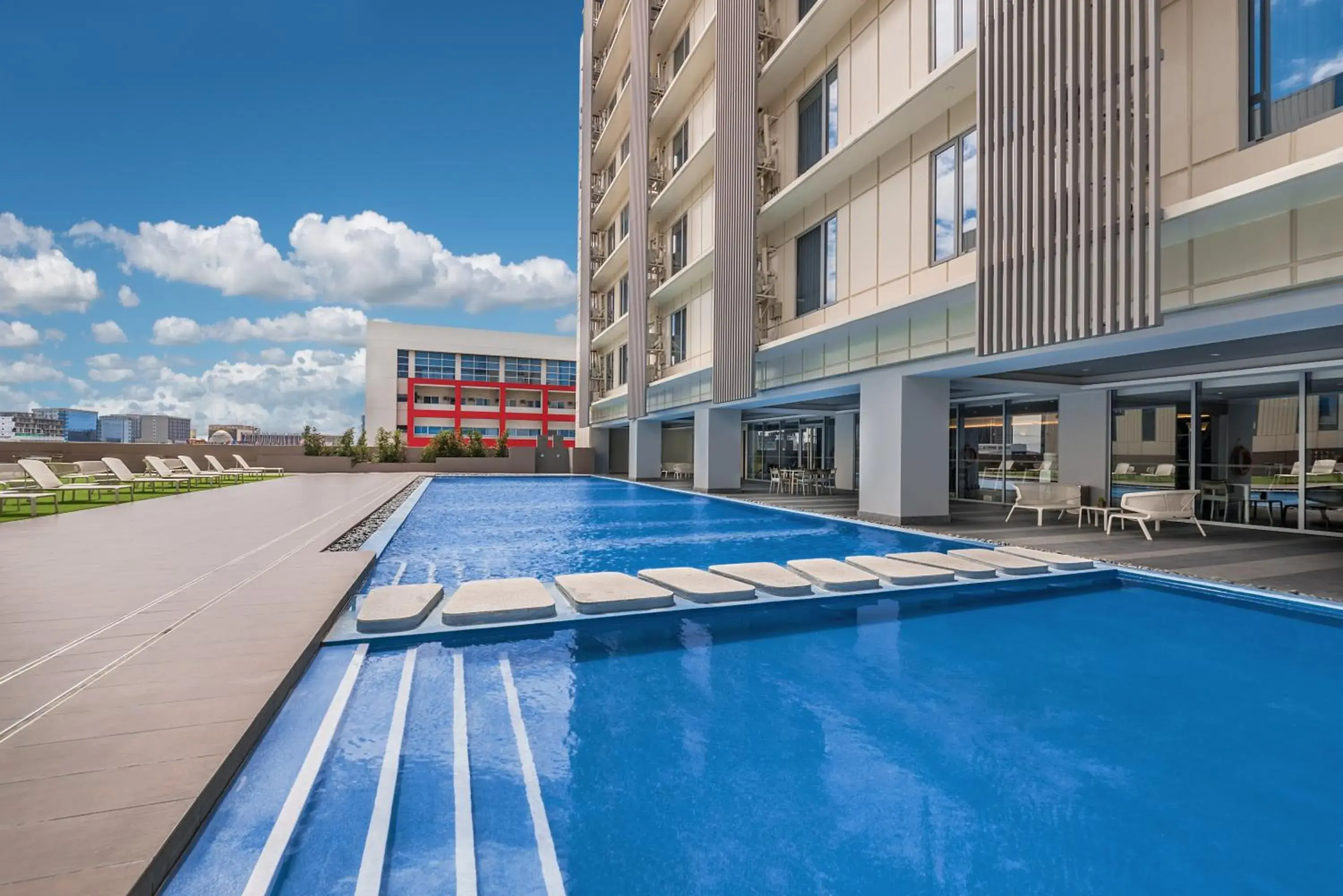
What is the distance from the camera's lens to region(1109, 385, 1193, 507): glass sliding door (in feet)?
42.2

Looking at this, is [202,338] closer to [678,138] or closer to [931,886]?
[678,138]

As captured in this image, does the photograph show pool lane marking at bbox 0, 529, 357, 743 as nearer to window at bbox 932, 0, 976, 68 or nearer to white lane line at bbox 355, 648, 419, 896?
white lane line at bbox 355, 648, 419, 896

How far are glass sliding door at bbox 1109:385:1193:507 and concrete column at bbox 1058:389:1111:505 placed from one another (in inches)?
6.4

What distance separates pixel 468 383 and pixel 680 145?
4370 cm

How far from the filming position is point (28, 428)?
53.8 m

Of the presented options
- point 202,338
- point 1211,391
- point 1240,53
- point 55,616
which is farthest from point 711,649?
point 202,338

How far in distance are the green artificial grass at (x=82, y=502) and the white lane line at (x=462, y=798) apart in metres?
11.7

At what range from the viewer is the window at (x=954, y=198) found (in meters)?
10.3

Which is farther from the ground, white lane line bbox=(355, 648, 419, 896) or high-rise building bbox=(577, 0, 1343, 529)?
high-rise building bbox=(577, 0, 1343, 529)

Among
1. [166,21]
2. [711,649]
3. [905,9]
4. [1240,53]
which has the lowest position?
[711,649]

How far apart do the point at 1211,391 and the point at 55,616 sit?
1672 cm

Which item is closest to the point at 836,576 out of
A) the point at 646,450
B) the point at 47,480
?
the point at 47,480

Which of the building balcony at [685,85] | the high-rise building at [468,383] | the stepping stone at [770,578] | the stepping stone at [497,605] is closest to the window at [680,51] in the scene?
the building balcony at [685,85]

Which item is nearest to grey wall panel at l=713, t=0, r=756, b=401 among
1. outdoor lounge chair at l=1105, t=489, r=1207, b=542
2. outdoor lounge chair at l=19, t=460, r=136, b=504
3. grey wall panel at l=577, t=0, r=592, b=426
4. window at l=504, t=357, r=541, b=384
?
outdoor lounge chair at l=1105, t=489, r=1207, b=542
